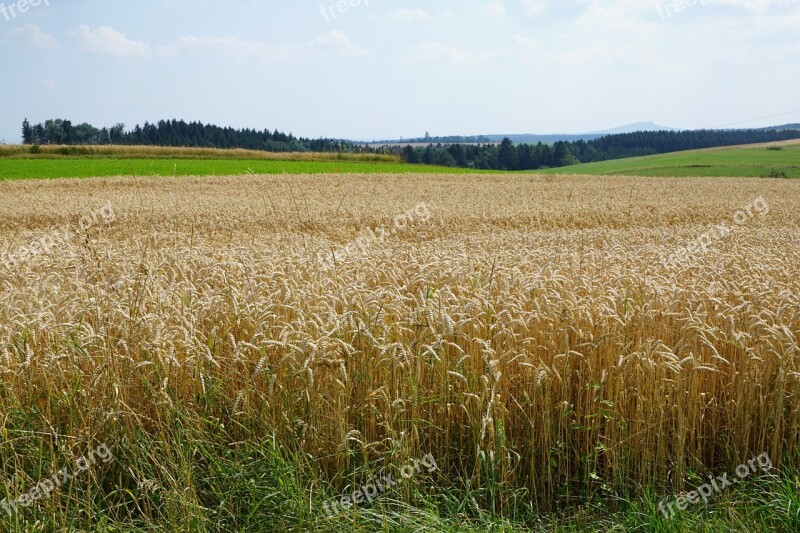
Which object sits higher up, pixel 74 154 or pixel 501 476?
pixel 74 154

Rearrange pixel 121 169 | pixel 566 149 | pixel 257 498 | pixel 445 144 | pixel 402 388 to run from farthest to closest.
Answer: pixel 445 144 < pixel 566 149 < pixel 121 169 < pixel 402 388 < pixel 257 498

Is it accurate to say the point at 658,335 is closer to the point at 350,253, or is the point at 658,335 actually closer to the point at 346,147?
the point at 350,253

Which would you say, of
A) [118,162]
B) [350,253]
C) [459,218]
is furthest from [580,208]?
[118,162]

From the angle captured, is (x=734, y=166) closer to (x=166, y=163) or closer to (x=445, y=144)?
(x=166, y=163)

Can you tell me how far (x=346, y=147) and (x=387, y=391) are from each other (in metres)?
73.1

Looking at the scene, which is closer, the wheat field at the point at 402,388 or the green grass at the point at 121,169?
the wheat field at the point at 402,388

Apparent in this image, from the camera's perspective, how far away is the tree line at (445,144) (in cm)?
8656

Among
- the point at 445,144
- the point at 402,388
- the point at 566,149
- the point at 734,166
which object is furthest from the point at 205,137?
the point at 402,388

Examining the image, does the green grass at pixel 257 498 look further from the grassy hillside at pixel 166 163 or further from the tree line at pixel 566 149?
the tree line at pixel 566 149

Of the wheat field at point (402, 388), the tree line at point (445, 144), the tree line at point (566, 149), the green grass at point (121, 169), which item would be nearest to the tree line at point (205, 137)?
the tree line at point (445, 144)

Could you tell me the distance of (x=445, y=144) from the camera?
333 feet

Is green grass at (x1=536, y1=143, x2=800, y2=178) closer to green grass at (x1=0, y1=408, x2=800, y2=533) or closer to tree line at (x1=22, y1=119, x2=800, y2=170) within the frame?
tree line at (x1=22, y1=119, x2=800, y2=170)

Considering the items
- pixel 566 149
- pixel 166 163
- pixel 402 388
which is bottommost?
pixel 402 388

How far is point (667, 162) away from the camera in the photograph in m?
69.1
